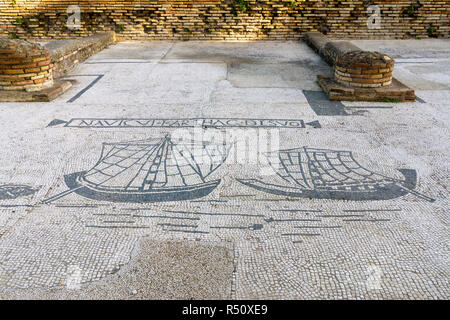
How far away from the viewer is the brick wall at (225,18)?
8.74m

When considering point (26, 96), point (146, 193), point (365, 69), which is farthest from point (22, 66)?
point (365, 69)

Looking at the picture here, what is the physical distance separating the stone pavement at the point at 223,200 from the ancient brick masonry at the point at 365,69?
0.38 m

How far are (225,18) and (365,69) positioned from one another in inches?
203

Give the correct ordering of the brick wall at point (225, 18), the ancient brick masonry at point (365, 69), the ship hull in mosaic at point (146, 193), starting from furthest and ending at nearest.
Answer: the brick wall at point (225, 18), the ancient brick masonry at point (365, 69), the ship hull in mosaic at point (146, 193)

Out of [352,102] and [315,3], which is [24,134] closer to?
[352,102]

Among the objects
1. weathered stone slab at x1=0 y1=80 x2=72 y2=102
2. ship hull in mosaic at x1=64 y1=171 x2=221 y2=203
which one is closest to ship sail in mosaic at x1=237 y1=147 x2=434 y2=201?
ship hull in mosaic at x1=64 y1=171 x2=221 y2=203

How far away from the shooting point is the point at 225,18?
29.2 feet

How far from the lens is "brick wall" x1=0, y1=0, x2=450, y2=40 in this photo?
8742mm

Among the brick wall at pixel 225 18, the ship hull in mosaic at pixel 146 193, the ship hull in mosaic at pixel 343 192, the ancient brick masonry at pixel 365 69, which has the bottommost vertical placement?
the ship hull in mosaic at pixel 146 193

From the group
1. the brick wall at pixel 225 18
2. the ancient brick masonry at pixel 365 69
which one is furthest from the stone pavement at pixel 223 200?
the brick wall at pixel 225 18

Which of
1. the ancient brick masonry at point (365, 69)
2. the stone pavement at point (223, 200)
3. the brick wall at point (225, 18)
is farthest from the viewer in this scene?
the brick wall at point (225, 18)

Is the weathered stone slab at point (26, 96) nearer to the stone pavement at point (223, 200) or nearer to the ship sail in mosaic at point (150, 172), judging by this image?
the stone pavement at point (223, 200)

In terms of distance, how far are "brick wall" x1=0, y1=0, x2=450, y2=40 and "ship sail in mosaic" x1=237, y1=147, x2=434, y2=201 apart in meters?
6.53
